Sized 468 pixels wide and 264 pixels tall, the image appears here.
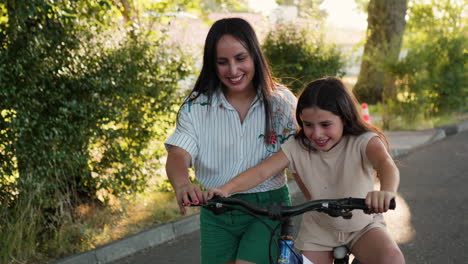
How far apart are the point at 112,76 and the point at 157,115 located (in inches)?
37.2

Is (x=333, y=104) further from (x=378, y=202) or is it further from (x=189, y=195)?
(x=189, y=195)

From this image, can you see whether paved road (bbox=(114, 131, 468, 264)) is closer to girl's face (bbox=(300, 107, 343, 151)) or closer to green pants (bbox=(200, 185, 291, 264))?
green pants (bbox=(200, 185, 291, 264))

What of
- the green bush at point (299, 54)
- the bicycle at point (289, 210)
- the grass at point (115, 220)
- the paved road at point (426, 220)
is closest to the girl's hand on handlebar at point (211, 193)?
the bicycle at point (289, 210)

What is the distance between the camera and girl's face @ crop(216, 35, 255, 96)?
3414 millimetres

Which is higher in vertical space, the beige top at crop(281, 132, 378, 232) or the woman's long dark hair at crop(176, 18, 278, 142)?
the woman's long dark hair at crop(176, 18, 278, 142)

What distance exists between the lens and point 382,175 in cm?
324

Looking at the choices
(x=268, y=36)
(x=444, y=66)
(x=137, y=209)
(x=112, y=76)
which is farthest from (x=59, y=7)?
(x=444, y=66)

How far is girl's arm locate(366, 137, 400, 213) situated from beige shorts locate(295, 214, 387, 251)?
12.0 inches

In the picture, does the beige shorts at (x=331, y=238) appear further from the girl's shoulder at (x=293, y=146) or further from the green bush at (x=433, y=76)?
the green bush at (x=433, y=76)

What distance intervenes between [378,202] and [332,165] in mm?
728

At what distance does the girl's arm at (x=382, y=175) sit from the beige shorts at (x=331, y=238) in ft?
1.00

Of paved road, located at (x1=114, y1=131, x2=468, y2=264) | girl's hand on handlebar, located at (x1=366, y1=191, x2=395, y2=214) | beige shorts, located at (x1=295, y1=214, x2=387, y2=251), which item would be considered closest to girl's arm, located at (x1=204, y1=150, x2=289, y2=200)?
beige shorts, located at (x1=295, y1=214, x2=387, y2=251)

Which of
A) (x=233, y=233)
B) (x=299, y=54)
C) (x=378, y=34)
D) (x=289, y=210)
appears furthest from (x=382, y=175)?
(x=378, y=34)

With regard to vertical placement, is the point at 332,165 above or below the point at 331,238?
above
